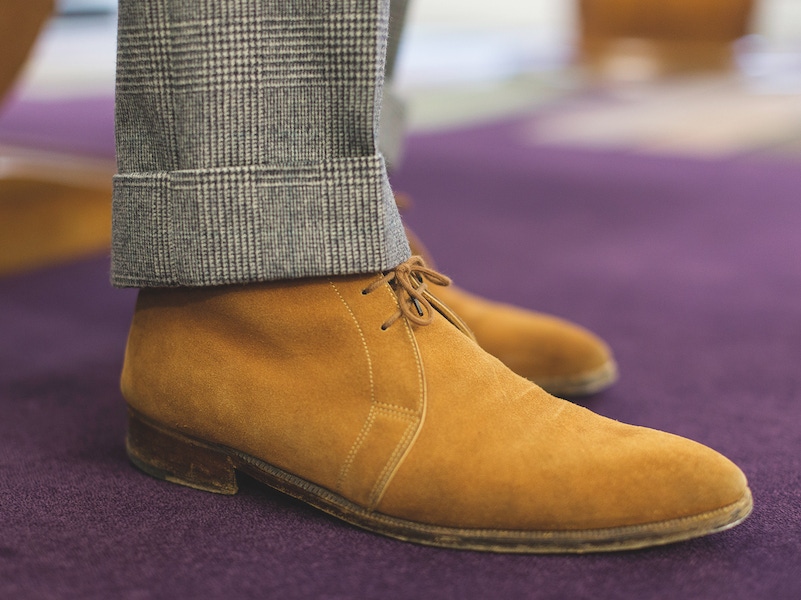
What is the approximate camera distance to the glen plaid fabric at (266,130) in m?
0.52

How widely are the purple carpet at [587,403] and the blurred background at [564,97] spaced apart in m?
0.11

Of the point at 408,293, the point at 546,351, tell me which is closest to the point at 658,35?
the point at 546,351

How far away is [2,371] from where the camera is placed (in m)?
0.84

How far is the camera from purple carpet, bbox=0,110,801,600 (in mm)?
487

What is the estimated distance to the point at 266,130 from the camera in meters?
0.52

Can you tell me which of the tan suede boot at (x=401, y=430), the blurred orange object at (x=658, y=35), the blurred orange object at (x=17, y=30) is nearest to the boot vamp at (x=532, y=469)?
the tan suede boot at (x=401, y=430)

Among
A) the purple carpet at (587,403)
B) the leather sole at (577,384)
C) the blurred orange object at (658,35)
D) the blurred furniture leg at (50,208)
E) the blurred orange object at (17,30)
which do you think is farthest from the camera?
the blurred orange object at (658,35)

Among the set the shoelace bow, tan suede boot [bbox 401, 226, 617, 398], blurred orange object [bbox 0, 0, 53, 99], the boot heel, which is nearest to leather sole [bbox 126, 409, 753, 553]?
the boot heel

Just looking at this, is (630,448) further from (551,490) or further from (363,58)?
(363,58)

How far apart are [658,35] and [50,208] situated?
2.73 m

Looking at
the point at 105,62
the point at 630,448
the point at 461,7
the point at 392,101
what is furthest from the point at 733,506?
the point at 461,7

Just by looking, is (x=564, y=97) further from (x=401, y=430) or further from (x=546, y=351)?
(x=401, y=430)

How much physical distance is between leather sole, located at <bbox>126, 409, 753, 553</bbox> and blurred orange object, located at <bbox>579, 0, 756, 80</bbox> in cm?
309

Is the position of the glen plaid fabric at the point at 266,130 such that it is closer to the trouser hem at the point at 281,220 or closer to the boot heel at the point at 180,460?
the trouser hem at the point at 281,220
